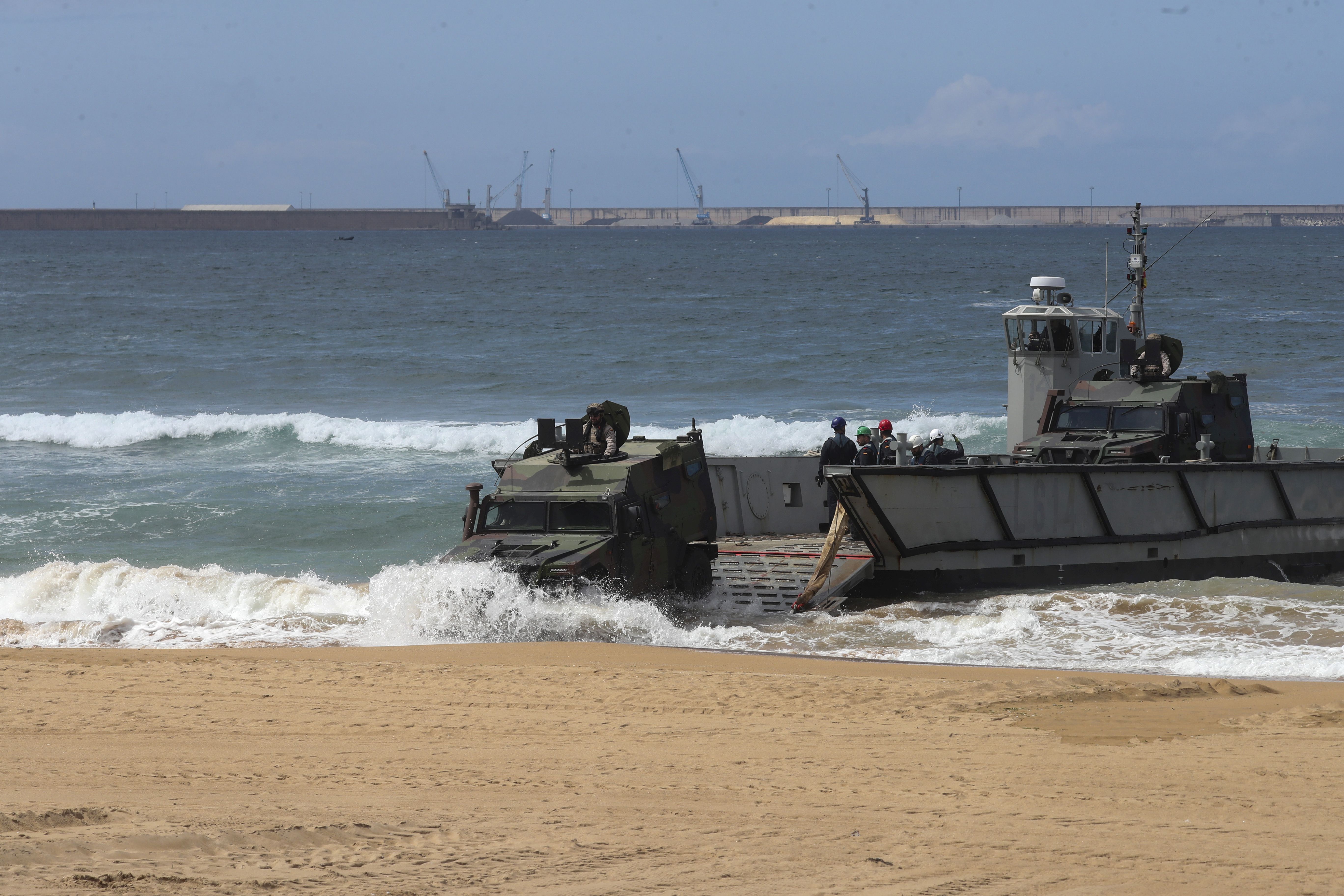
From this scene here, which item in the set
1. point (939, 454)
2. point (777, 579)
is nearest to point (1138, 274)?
point (939, 454)

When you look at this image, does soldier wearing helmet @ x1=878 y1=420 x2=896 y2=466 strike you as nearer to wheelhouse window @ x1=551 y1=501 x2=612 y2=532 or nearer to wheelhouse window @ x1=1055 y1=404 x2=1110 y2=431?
wheelhouse window @ x1=1055 y1=404 x2=1110 y2=431

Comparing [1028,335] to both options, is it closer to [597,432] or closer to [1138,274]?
[1138,274]

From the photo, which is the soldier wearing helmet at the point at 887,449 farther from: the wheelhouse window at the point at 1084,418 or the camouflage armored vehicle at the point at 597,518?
the wheelhouse window at the point at 1084,418

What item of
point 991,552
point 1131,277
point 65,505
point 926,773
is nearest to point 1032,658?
point 991,552

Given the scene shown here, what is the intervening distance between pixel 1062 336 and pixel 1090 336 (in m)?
0.34

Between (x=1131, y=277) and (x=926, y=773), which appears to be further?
(x=1131, y=277)

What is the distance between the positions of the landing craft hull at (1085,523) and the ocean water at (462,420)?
0.45 m

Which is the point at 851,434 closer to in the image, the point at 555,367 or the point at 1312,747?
the point at 555,367

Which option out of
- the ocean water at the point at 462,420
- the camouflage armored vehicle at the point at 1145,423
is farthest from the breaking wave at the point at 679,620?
the camouflage armored vehicle at the point at 1145,423

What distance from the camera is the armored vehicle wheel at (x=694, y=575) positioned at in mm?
13859

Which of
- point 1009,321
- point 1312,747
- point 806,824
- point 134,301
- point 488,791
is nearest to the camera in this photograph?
point 806,824

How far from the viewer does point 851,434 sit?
28.3m

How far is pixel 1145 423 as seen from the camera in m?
16.0

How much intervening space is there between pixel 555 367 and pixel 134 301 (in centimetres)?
3331
